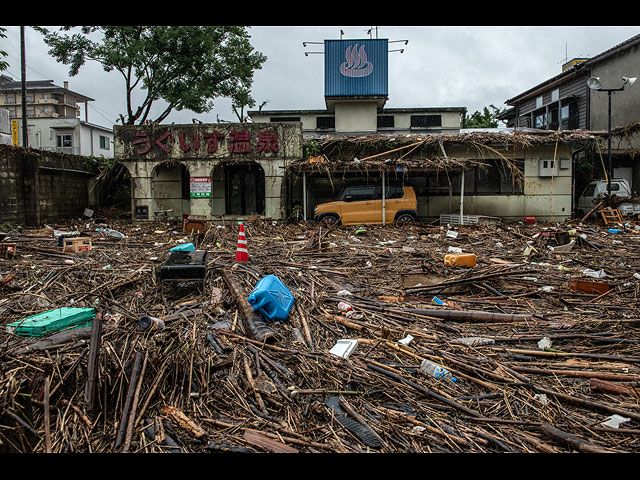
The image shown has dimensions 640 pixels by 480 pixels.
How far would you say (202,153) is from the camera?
56.2 ft

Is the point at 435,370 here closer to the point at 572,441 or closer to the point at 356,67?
the point at 572,441

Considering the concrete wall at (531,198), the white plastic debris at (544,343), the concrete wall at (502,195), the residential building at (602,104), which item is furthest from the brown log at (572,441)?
the residential building at (602,104)

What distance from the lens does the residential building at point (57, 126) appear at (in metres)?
35.7

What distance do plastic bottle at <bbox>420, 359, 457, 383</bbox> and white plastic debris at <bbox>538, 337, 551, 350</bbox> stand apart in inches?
53.2

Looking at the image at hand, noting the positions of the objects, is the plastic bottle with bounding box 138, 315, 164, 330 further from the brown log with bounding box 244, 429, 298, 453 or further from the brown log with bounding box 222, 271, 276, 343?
the brown log with bounding box 244, 429, 298, 453

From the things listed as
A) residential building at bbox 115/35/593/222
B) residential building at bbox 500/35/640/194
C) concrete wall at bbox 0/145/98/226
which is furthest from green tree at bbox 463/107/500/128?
concrete wall at bbox 0/145/98/226

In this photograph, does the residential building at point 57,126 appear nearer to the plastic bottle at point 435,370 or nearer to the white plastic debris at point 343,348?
the white plastic debris at point 343,348

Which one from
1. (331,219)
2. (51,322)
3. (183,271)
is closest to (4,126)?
(331,219)

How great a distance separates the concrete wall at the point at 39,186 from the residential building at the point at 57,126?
49.8 ft

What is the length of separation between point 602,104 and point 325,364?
23.6 metres

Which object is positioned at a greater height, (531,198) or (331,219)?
(531,198)

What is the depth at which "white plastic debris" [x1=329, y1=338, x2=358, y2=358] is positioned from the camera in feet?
13.4
